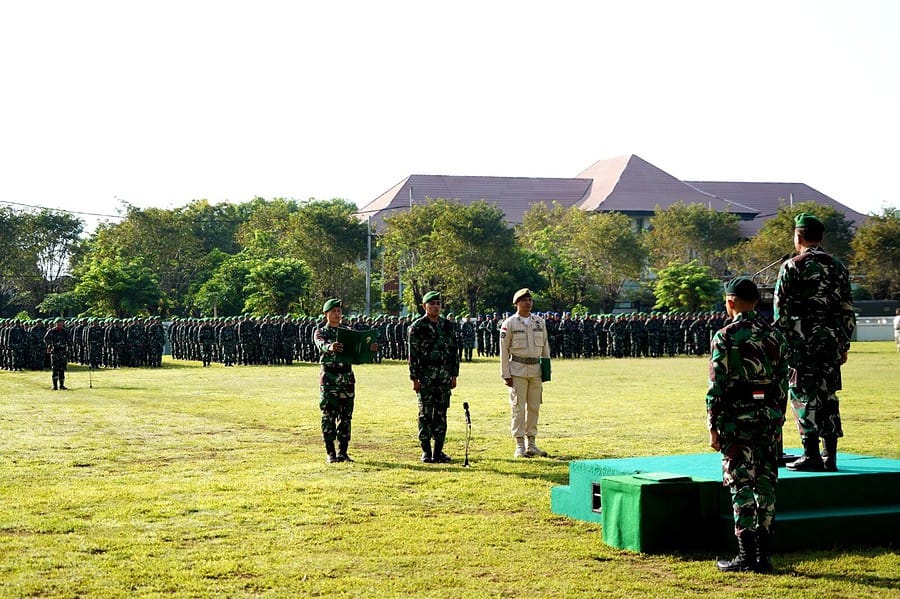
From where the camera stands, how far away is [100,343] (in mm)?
38469

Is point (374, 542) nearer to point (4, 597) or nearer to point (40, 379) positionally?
point (4, 597)

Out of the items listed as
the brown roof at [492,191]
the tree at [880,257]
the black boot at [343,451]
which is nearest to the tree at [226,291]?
the brown roof at [492,191]

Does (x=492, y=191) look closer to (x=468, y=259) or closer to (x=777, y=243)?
(x=777, y=243)

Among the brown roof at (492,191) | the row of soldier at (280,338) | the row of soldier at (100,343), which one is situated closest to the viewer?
the row of soldier at (100,343)

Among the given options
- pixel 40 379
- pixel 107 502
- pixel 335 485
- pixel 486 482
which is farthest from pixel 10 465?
pixel 40 379

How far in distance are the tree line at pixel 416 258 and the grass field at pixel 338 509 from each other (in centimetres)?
4082

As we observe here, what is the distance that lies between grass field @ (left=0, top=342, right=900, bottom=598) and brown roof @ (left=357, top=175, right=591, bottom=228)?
77258 mm

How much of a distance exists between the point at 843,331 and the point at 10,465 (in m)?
8.88

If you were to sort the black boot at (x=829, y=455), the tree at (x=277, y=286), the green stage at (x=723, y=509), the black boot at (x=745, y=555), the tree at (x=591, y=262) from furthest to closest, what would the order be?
the tree at (x=591, y=262) → the tree at (x=277, y=286) → the black boot at (x=829, y=455) → the green stage at (x=723, y=509) → the black boot at (x=745, y=555)

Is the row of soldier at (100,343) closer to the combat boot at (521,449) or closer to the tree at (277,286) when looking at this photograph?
the tree at (277,286)

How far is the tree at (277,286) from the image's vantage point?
5628cm

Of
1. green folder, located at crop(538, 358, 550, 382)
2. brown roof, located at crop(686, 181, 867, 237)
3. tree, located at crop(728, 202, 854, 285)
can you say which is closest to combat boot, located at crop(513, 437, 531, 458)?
green folder, located at crop(538, 358, 550, 382)

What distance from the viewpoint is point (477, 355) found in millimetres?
42781

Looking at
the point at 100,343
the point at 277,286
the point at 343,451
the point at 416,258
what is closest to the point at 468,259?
the point at 416,258
